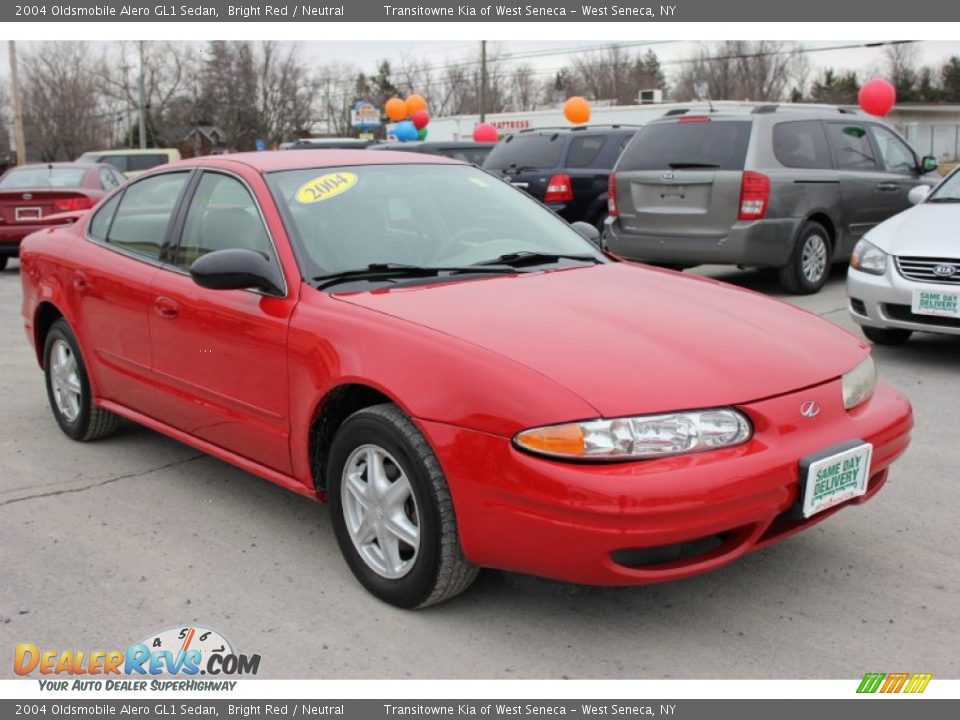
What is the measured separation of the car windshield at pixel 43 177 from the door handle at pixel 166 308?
35.2 feet

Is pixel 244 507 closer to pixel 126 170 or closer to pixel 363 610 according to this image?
pixel 363 610

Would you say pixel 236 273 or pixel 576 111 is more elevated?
pixel 576 111

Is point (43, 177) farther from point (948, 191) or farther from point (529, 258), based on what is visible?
point (529, 258)

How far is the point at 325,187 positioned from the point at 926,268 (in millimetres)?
4185

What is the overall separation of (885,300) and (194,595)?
194 inches

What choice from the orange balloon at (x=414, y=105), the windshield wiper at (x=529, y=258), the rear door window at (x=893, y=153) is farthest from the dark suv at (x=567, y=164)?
the orange balloon at (x=414, y=105)

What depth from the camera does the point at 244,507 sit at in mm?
4402

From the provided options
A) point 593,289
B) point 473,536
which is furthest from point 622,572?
point 593,289

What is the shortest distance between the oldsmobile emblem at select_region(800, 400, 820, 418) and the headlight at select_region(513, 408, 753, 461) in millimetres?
313

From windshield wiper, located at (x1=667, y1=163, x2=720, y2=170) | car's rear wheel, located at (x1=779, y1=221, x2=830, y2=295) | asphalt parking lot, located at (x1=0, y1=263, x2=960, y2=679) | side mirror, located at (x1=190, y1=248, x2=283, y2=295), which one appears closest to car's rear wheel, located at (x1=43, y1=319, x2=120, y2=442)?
asphalt parking lot, located at (x1=0, y1=263, x2=960, y2=679)

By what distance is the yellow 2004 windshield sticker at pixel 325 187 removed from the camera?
4094 mm

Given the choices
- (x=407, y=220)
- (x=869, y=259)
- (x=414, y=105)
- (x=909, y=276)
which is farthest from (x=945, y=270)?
(x=414, y=105)

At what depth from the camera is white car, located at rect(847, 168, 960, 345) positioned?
6.40m

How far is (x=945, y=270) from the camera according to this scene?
639 cm
